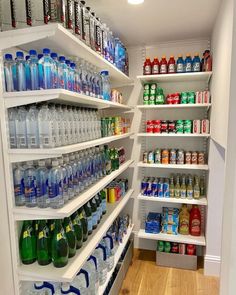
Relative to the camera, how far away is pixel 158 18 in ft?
7.29

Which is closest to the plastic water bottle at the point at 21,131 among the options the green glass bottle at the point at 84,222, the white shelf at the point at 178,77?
the green glass bottle at the point at 84,222

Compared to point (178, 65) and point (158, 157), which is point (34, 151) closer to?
point (158, 157)

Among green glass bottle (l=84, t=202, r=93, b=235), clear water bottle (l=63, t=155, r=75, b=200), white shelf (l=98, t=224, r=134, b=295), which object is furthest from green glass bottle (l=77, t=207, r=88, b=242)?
white shelf (l=98, t=224, r=134, b=295)

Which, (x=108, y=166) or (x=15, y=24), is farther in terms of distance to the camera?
(x=108, y=166)

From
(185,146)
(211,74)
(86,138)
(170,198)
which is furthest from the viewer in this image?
(185,146)

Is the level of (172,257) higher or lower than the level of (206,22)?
lower

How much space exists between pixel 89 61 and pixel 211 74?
51.0 inches

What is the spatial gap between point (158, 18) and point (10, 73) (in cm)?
153

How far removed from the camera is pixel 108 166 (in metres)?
2.28

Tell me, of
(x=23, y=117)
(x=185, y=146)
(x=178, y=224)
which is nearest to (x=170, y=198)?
(x=178, y=224)

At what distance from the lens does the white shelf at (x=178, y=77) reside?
256 cm

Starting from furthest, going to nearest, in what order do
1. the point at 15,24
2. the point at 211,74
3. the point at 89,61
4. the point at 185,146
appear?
1. the point at 185,146
2. the point at 211,74
3. the point at 89,61
4. the point at 15,24

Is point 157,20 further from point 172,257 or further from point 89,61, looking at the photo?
point 172,257

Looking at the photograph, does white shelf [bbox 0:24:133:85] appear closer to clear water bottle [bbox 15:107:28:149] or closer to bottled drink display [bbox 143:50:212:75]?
clear water bottle [bbox 15:107:28:149]
